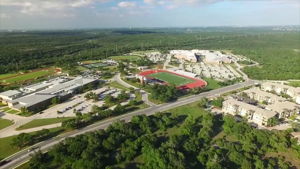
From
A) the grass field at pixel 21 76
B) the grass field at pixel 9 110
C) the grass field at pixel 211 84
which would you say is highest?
the grass field at pixel 21 76

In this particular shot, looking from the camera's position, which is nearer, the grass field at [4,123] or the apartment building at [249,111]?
the grass field at [4,123]


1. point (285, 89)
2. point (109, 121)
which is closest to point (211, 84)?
point (285, 89)

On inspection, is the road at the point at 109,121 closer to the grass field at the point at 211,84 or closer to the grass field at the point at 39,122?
the grass field at the point at 211,84

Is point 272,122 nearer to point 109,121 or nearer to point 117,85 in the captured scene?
point 109,121

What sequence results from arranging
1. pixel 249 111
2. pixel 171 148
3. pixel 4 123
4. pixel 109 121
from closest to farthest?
pixel 171 148, pixel 4 123, pixel 109 121, pixel 249 111

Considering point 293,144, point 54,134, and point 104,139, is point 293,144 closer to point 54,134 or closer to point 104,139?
point 104,139

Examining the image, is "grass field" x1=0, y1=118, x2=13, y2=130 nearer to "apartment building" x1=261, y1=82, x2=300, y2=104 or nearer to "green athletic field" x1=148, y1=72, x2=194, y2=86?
"green athletic field" x1=148, y1=72, x2=194, y2=86

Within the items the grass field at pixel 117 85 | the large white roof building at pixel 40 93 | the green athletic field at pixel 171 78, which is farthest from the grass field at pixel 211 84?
the large white roof building at pixel 40 93
